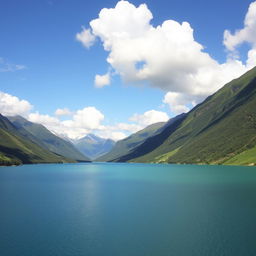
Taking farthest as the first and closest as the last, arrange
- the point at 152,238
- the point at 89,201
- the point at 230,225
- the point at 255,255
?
the point at 89,201
the point at 230,225
the point at 152,238
the point at 255,255

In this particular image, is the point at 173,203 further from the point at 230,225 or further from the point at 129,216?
the point at 230,225

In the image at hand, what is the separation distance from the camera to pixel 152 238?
186ft

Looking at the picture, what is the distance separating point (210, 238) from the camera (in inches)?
2215

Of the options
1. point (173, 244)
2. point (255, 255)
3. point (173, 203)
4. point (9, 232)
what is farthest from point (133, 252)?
point (173, 203)

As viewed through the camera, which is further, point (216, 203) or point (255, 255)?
point (216, 203)

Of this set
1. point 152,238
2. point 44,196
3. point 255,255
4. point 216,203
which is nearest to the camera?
point 255,255

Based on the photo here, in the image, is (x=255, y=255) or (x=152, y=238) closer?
(x=255, y=255)

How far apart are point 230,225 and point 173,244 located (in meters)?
18.7

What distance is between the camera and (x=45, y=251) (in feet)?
163

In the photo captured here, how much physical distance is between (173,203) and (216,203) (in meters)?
12.7

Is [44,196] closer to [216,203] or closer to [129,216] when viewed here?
[129,216]

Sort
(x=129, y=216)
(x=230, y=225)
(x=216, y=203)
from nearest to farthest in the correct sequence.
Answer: (x=230, y=225)
(x=129, y=216)
(x=216, y=203)

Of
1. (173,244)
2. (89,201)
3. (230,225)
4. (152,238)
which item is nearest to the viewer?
(173,244)

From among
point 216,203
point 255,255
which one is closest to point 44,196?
point 216,203
